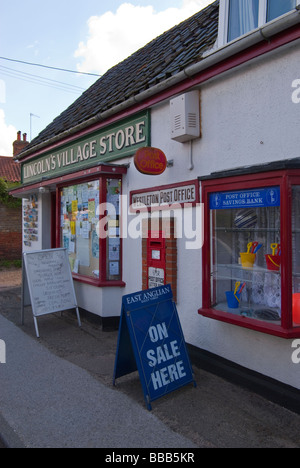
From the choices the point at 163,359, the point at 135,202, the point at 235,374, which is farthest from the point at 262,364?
the point at 135,202

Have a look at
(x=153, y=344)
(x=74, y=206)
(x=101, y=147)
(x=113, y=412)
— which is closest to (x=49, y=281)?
(x=74, y=206)

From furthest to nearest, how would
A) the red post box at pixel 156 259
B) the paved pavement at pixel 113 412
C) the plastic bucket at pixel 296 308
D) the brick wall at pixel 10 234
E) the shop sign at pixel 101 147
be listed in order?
the brick wall at pixel 10 234, the shop sign at pixel 101 147, the red post box at pixel 156 259, the plastic bucket at pixel 296 308, the paved pavement at pixel 113 412

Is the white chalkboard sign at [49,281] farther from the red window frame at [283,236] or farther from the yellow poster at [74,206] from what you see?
the red window frame at [283,236]

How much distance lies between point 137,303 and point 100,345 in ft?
6.32

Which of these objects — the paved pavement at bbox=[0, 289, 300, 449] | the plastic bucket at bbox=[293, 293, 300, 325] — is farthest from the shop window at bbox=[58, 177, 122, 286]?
the plastic bucket at bbox=[293, 293, 300, 325]

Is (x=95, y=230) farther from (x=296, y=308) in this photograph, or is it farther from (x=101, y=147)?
(x=296, y=308)

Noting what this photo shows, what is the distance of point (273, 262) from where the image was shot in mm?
3963

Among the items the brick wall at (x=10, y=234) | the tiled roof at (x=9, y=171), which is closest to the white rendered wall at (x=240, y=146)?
the brick wall at (x=10, y=234)

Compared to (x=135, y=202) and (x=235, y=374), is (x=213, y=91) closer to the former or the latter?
(x=135, y=202)

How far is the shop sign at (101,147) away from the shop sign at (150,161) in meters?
0.79

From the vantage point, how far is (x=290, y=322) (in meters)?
3.52

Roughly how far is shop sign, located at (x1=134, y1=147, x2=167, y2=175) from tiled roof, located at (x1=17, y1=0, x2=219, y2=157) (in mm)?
1199

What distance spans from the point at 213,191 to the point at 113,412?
2517 mm

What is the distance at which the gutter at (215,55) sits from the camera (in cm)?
357
